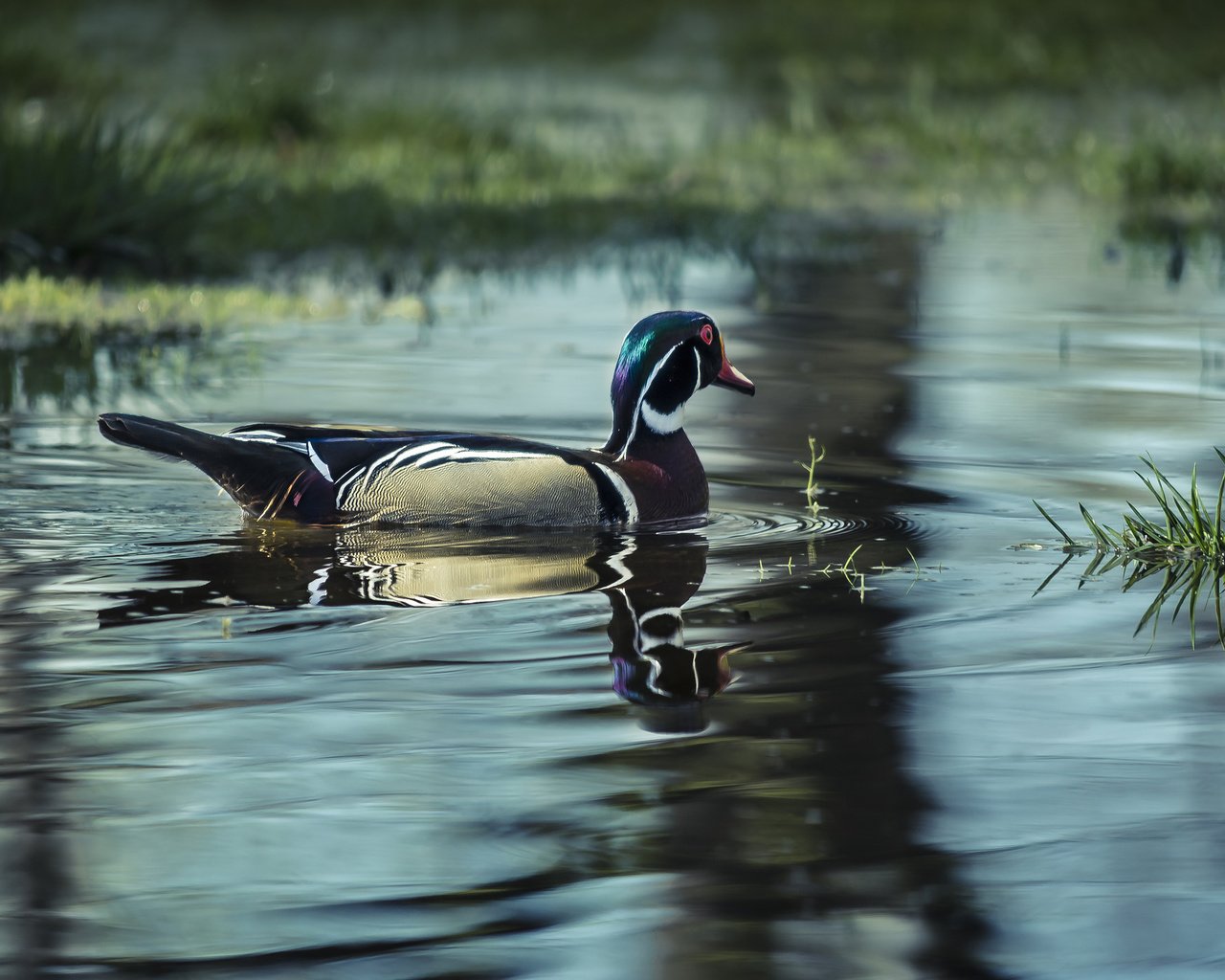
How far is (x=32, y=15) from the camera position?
29.2 metres

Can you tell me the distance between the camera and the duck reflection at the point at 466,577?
5.54 meters

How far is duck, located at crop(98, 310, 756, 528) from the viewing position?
23.0ft

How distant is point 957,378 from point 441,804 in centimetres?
668

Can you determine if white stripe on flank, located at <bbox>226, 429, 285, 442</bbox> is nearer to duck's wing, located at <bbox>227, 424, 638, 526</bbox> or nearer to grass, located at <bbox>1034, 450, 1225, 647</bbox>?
duck's wing, located at <bbox>227, 424, 638, 526</bbox>

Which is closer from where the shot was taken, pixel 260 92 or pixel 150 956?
pixel 150 956

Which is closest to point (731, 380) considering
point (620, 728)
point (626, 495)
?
point (626, 495)

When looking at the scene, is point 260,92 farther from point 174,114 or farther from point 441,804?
point 441,804

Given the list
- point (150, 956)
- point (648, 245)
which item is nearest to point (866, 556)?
point (150, 956)

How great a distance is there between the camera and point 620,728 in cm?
480

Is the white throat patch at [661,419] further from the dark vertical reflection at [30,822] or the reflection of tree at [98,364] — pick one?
the reflection of tree at [98,364]

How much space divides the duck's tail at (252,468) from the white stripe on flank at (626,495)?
2.84ft

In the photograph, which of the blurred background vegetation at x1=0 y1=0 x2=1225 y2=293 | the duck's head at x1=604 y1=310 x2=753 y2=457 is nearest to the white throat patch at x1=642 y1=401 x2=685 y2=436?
the duck's head at x1=604 y1=310 x2=753 y2=457

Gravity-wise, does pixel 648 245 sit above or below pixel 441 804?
above

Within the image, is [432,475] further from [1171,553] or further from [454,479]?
[1171,553]
